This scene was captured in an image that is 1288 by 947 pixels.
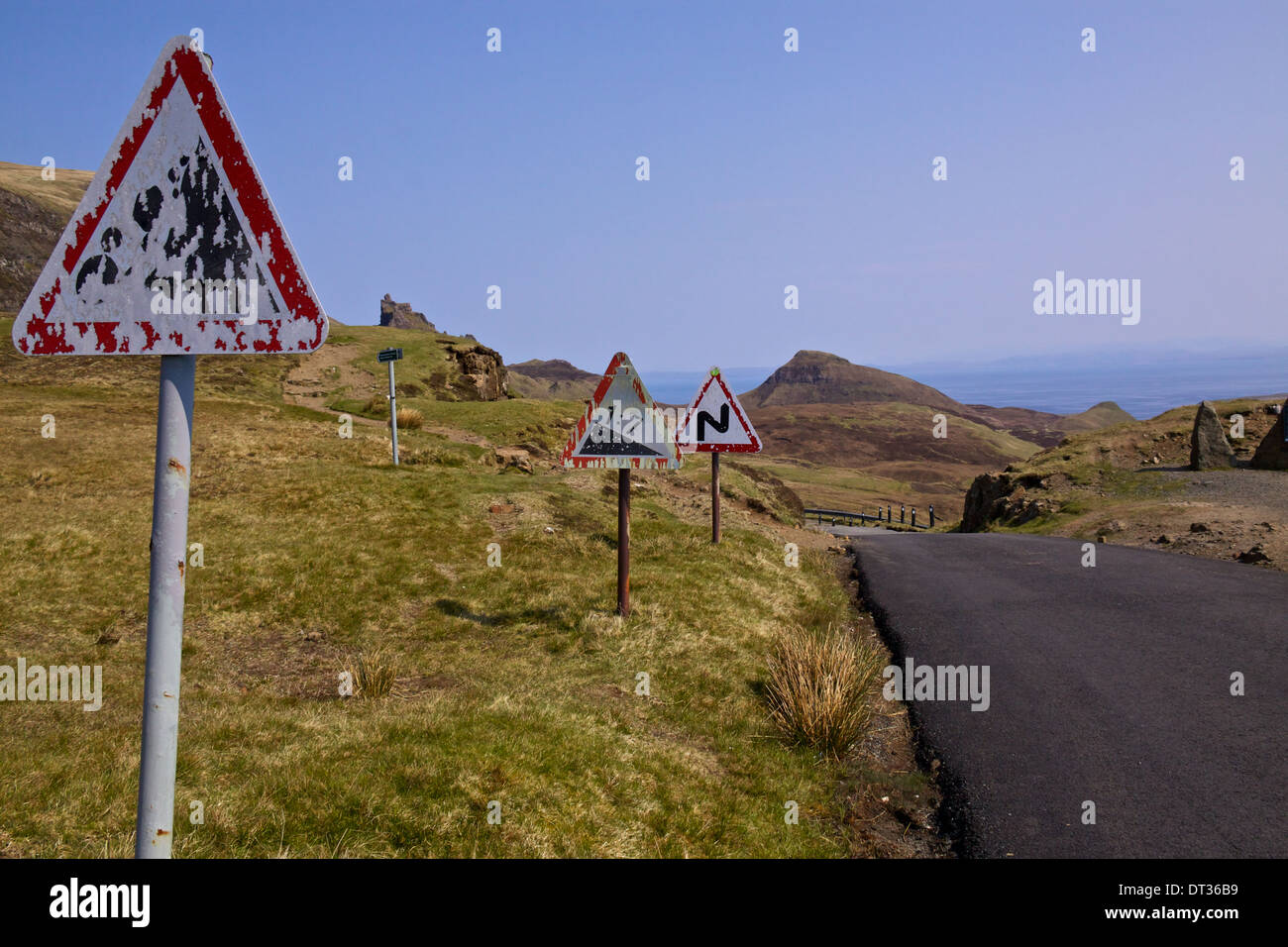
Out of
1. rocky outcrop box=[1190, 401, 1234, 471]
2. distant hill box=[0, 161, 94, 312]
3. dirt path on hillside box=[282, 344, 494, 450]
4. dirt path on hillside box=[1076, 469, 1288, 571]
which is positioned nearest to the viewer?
dirt path on hillside box=[1076, 469, 1288, 571]

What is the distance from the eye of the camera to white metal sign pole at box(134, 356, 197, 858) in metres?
2.69

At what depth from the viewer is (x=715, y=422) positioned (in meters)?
14.3

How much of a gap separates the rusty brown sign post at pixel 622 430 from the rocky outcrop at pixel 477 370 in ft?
136

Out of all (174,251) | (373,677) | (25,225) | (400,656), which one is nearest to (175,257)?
(174,251)

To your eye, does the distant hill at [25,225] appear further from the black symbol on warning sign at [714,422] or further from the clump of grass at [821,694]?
the clump of grass at [821,694]

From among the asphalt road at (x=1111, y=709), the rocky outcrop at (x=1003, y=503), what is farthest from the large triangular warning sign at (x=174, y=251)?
the rocky outcrop at (x=1003, y=503)

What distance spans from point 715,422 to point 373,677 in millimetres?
7863

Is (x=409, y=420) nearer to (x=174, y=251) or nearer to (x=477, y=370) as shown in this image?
(x=477, y=370)

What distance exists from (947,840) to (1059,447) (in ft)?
112

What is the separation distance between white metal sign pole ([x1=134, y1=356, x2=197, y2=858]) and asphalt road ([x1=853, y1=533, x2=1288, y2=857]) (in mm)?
5060

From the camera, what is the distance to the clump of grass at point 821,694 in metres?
7.76

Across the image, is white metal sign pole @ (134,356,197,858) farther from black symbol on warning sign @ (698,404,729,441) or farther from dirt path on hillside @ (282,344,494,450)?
dirt path on hillside @ (282,344,494,450)

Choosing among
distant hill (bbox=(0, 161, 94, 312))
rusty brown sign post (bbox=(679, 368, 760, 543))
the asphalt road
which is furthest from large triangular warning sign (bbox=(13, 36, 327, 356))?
distant hill (bbox=(0, 161, 94, 312))

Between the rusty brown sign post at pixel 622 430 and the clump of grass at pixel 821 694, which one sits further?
the rusty brown sign post at pixel 622 430
